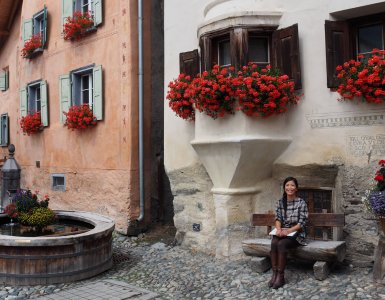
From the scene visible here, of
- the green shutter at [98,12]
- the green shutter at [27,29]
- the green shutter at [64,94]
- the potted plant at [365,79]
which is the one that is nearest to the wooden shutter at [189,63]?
the potted plant at [365,79]

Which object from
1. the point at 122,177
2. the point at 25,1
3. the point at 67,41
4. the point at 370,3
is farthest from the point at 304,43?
the point at 25,1

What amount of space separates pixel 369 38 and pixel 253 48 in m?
1.70

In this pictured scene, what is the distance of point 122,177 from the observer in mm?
9344

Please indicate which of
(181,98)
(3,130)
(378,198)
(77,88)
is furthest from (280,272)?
(3,130)

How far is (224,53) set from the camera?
7320 millimetres

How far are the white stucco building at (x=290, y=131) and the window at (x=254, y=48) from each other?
2 cm

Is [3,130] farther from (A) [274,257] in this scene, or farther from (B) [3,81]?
(A) [274,257]

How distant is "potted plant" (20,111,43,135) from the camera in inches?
474

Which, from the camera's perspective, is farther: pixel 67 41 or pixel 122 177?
pixel 67 41

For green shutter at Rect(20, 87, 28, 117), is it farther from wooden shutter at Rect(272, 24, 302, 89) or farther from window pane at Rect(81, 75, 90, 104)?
wooden shutter at Rect(272, 24, 302, 89)

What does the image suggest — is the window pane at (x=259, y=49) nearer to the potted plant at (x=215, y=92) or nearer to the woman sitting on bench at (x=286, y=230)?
the potted plant at (x=215, y=92)

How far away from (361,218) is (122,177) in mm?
4946

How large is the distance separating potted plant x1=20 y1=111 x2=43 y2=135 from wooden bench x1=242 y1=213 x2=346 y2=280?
7717mm

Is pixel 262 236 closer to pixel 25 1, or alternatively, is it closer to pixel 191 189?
pixel 191 189
